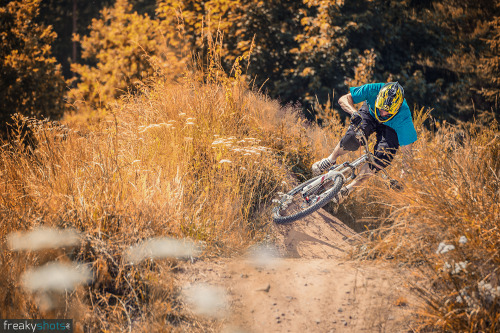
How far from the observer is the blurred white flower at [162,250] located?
338 centimetres

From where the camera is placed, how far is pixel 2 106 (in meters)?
9.48

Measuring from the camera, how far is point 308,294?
139 inches

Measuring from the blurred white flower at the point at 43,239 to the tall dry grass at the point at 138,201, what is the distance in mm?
43

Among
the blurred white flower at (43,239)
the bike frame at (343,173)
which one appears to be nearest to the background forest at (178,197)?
the blurred white flower at (43,239)

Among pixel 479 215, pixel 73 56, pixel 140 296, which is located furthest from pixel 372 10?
pixel 73 56

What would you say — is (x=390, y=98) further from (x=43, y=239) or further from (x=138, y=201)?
(x=43, y=239)

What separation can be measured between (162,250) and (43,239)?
913mm

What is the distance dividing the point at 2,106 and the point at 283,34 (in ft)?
23.4

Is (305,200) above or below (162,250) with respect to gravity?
below

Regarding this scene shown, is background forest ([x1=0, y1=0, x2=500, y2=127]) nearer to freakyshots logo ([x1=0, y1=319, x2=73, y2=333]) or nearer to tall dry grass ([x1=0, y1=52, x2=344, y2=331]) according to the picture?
tall dry grass ([x1=0, y1=52, x2=344, y2=331])

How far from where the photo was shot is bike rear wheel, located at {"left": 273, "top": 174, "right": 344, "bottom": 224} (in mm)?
5020

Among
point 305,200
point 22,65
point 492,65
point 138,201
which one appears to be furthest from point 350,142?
point 492,65

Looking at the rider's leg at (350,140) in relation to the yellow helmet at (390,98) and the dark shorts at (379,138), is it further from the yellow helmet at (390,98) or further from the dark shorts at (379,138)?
the yellow helmet at (390,98)

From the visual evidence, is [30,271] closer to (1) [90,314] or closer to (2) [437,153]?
(1) [90,314]
